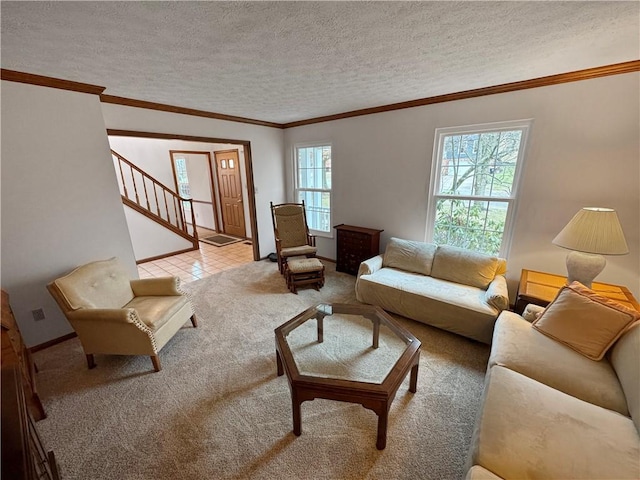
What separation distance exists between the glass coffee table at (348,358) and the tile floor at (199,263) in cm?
242

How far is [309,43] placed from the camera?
163 centimetres

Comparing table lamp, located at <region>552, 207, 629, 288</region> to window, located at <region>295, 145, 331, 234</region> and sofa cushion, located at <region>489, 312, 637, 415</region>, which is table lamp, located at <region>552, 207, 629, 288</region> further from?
window, located at <region>295, 145, 331, 234</region>

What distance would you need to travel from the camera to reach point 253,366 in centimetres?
208

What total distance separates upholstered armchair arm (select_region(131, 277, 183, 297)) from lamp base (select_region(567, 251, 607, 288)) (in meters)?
3.40

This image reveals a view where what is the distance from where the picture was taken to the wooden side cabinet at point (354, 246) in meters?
3.58

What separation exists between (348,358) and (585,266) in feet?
6.54

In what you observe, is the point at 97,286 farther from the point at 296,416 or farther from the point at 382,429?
the point at 382,429

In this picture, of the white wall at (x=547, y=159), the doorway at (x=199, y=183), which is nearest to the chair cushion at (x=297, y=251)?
the white wall at (x=547, y=159)

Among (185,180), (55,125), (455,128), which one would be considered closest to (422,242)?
(455,128)

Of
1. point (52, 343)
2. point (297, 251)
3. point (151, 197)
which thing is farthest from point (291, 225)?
point (151, 197)

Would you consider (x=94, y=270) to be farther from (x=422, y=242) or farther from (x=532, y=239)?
(x=532, y=239)

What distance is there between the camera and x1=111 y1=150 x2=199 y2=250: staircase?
4711 mm

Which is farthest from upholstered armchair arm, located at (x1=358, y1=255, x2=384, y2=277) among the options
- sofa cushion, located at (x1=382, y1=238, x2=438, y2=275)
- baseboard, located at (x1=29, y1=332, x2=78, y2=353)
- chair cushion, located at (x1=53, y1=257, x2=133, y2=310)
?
baseboard, located at (x1=29, y1=332, x2=78, y2=353)

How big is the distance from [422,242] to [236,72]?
9.02ft
